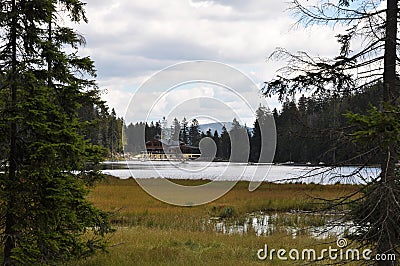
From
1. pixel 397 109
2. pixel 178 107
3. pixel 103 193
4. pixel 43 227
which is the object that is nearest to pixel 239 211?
pixel 178 107

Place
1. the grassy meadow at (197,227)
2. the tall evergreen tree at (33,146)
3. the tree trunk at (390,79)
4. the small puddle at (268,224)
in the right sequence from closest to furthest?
the tree trunk at (390,79) → the tall evergreen tree at (33,146) → the grassy meadow at (197,227) → the small puddle at (268,224)

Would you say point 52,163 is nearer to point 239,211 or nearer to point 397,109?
point 397,109

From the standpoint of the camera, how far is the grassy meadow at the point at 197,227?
30.7 ft

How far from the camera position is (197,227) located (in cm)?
1573

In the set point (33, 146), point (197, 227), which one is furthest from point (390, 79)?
point (197, 227)

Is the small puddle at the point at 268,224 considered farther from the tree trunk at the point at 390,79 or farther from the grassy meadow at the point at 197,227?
the tree trunk at the point at 390,79

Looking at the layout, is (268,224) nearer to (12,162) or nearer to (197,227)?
(197,227)

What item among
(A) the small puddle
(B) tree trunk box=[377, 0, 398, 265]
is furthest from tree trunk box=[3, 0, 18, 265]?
(A) the small puddle

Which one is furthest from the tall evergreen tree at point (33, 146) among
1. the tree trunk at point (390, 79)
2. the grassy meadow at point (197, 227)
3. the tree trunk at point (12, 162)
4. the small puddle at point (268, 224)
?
the small puddle at point (268, 224)

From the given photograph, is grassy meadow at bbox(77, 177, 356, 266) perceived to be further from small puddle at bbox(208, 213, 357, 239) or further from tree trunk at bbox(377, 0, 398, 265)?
tree trunk at bbox(377, 0, 398, 265)

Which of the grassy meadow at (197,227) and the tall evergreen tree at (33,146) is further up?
the tall evergreen tree at (33,146)

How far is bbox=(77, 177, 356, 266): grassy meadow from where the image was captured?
9367mm

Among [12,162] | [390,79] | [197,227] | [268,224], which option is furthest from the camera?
[268,224]

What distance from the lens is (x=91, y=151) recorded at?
327 inches
